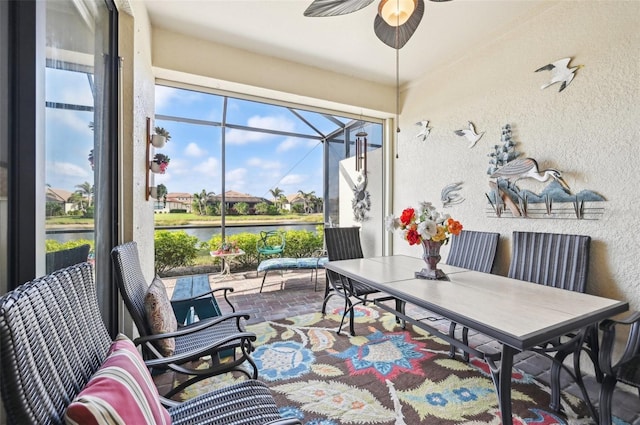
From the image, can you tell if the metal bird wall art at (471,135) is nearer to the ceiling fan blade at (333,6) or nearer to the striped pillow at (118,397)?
the ceiling fan blade at (333,6)

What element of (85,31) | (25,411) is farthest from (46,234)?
(85,31)

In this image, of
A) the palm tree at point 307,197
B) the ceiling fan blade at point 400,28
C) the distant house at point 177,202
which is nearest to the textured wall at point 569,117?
the ceiling fan blade at point 400,28

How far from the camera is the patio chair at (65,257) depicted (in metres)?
1.12

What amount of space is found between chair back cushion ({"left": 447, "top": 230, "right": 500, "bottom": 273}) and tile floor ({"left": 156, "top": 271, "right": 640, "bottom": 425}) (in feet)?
2.36

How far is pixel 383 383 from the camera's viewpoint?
2.02 metres

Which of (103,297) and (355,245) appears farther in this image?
(355,245)

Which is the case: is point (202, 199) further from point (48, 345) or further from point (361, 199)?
point (48, 345)

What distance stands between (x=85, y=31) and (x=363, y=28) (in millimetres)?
2358

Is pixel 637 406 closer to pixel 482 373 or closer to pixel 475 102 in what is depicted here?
pixel 482 373

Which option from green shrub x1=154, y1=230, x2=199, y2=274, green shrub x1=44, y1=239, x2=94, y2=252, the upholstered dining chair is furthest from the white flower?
green shrub x1=154, y1=230, x2=199, y2=274

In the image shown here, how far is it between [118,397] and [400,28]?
8.32 ft

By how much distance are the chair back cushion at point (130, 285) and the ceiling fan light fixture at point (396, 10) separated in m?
2.35

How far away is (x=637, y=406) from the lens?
1789 mm

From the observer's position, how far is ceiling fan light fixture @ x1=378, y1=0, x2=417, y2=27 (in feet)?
5.93
